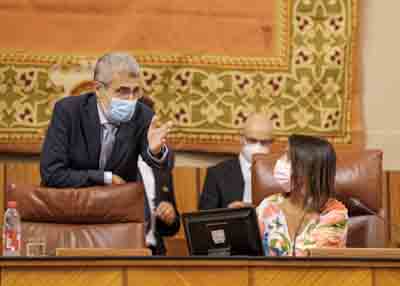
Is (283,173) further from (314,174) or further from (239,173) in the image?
(239,173)

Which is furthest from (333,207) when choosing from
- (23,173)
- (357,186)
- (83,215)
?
(23,173)

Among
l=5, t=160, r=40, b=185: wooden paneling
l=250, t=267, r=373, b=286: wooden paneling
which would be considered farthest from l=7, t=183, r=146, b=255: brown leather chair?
l=5, t=160, r=40, b=185: wooden paneling

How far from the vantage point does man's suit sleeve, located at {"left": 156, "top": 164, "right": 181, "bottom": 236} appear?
5.37 metres

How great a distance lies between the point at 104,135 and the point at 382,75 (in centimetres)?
195

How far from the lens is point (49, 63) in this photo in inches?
244

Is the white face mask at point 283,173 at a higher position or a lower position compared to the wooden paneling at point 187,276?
higher

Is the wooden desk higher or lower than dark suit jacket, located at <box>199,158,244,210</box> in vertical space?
lower

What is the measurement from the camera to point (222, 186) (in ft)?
18.7

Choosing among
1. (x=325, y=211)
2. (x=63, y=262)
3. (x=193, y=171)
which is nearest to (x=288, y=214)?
(x=325, y=211)

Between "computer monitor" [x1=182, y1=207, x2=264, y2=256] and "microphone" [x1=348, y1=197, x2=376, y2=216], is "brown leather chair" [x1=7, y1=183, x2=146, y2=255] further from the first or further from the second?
"microphone" [x1=348, y1=197, x2=376, y2=216]

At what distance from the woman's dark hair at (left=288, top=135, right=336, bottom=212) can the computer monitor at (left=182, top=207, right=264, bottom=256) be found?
1.20ft

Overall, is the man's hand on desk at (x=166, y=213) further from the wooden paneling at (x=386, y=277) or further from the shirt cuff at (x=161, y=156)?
the wooden paneling at (x=386, y=277)

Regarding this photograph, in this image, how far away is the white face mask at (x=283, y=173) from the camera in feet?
14.7

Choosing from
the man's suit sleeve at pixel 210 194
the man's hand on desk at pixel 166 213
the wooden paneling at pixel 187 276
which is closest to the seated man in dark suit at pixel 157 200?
the man's hand on desk at pixel 166 213
